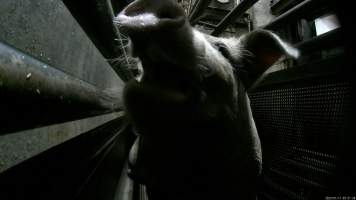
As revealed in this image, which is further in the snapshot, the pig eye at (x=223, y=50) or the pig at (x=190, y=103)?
the pig eye at (x=223, y=50)

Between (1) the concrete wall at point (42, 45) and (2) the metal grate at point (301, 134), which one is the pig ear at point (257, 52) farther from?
(1) the concrete wall at point (42, 45)

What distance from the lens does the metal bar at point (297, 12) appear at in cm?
116

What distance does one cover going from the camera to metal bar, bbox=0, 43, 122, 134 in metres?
0.46

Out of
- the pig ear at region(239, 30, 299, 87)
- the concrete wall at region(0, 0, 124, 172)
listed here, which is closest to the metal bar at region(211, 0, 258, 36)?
the pig ear at region(239, 30, 299, 87)

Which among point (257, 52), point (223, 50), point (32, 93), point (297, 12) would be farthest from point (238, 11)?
point (32, 93)

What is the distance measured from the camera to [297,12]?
1282mm

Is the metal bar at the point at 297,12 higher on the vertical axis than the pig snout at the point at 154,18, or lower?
higher

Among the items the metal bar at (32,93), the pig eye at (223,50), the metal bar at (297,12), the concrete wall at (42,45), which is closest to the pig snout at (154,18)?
the metal bar at (32,93)

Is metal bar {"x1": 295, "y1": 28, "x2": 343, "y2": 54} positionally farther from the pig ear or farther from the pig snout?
the pig snout

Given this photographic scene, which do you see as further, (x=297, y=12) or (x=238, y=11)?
(x=238, y=11)

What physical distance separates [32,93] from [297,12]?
1306mm

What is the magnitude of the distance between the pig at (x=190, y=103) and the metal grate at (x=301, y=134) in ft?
1.63

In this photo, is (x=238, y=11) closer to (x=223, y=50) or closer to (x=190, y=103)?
(x=223, y=50)

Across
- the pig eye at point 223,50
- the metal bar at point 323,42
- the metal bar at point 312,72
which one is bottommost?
the metal bar at point 312,72
